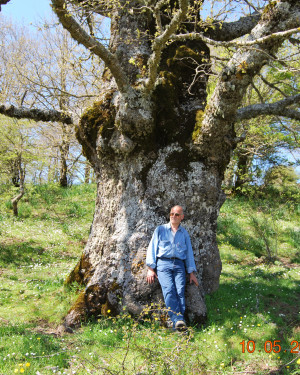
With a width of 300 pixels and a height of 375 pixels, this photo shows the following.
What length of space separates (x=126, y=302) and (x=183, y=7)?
13.8ft

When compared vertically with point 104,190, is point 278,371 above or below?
below

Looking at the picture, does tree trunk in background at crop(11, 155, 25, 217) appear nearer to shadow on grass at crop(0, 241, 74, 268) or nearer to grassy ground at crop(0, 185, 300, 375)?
grassy ground at crop(0, 185, 300, 375)

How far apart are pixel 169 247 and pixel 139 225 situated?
0.70 m

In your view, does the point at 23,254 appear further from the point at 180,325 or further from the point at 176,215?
the point at 180,325

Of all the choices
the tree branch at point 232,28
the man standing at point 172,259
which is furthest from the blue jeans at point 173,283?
the tree branch at point 232,28

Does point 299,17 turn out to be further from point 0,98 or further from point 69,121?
point 0,98

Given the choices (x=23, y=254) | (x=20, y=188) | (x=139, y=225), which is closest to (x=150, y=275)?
(x=139, y=225)

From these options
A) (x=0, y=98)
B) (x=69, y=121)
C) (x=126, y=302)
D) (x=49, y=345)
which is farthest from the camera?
(x=0, y=98)

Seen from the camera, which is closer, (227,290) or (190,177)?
(190,177)

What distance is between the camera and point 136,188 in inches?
205

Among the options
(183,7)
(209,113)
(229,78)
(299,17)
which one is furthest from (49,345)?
(299,17)

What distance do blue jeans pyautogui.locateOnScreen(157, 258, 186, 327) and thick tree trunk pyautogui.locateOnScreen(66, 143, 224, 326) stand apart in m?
0.28
